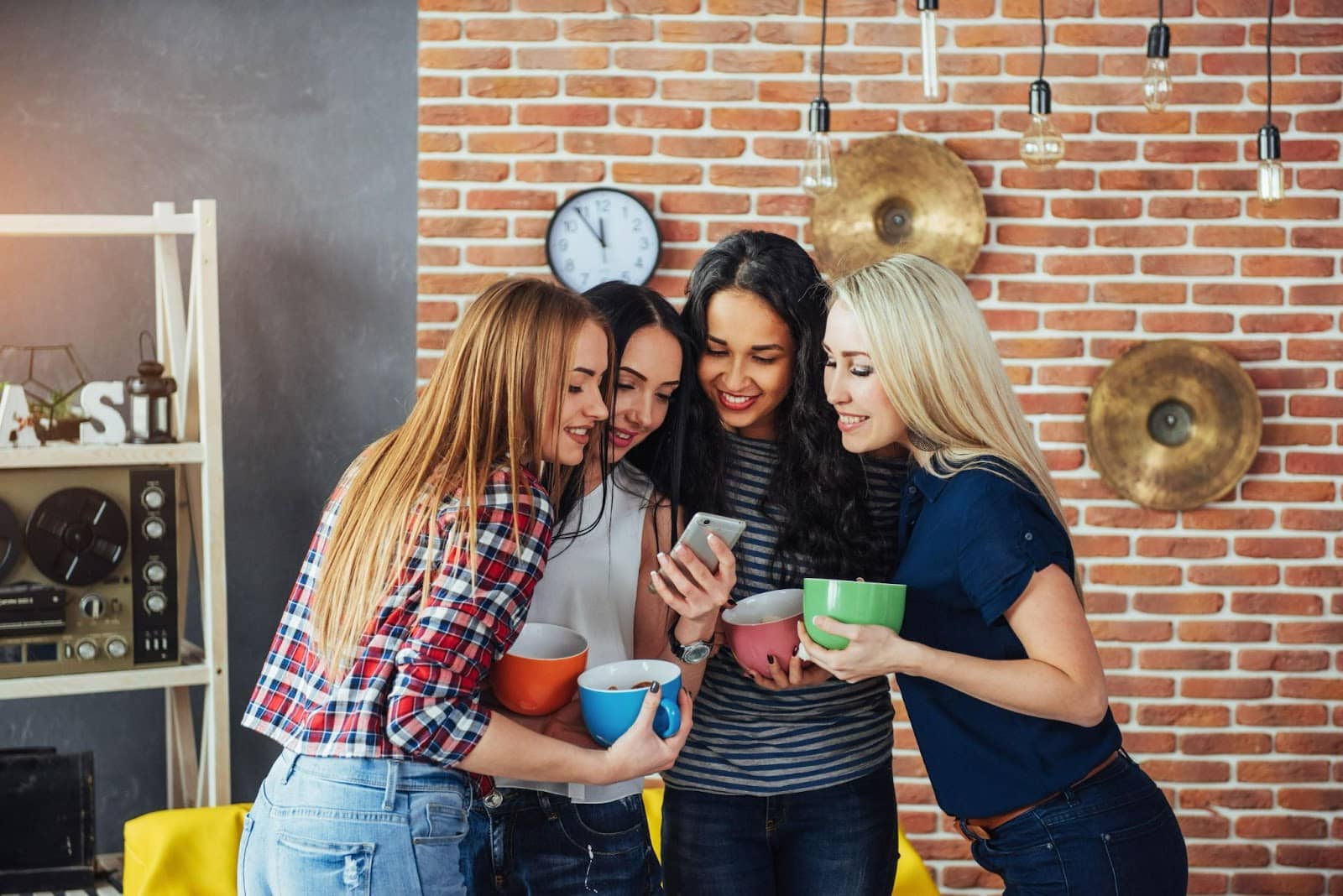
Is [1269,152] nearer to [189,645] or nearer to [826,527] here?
[826,527]

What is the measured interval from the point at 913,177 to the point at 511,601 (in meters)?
1.97

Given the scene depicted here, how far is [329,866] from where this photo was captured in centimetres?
109

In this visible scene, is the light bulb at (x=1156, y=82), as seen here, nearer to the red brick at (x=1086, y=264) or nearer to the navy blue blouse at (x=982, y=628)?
the red brick at (x=1086, y=264)

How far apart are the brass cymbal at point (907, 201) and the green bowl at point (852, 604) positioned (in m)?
1.61

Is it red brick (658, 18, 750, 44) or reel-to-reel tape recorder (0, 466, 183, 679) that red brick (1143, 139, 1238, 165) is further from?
reel-to-reel tape recorder (0, 466, 183, 679)

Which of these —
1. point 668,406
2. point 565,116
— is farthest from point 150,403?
point 668,406

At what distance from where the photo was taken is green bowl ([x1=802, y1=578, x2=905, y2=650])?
1.25 metres

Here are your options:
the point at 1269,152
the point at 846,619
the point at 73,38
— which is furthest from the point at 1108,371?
the point at 73,38

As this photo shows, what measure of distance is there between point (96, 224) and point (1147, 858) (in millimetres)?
2152

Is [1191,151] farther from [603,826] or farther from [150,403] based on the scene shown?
[150,403]

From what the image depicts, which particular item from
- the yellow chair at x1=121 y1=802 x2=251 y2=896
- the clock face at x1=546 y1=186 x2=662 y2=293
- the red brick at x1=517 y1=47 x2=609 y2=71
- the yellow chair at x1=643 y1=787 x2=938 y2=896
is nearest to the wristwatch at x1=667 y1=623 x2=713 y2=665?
the yellow chair at x1=643 y1=787 x2=938 y2=896

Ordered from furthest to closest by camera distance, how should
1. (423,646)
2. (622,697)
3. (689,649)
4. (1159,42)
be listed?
(1159,42) → (689,649) → (622,697) → (423,646)

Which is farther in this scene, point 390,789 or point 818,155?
point 818,155

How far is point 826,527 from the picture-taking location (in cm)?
151
